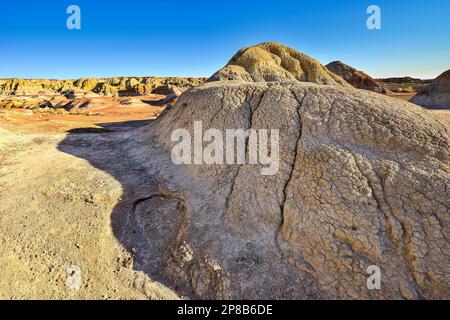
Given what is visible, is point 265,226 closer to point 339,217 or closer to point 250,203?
point 250,203

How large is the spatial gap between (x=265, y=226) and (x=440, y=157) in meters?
2.19

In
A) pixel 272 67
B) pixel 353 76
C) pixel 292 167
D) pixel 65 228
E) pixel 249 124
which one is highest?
pixel 353 76

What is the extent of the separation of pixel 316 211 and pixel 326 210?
112mm

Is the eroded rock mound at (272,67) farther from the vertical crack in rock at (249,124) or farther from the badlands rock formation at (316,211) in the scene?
the badlands rock formation at (316,211)

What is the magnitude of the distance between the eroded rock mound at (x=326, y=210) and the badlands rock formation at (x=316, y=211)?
0.01 metres

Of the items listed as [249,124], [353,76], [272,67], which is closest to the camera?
[249,124]

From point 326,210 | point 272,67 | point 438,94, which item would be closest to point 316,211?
point 326,210

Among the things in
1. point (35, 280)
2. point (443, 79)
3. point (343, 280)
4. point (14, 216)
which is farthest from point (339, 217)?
point (443, 79)

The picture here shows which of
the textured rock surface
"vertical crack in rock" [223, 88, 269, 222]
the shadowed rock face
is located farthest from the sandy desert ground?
the shadowed rock face

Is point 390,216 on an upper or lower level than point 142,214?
upper

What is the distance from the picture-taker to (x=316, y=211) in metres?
3.01

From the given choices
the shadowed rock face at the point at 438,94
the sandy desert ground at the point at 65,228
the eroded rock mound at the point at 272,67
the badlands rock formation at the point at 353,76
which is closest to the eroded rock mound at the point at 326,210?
the sandy desert ground at the point at 65,228

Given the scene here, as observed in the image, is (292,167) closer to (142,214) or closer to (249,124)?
(249,124)

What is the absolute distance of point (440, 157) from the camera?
2980 millimetres
